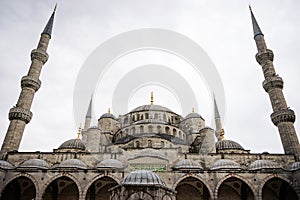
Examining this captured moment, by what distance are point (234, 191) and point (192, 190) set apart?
2965 millimetres

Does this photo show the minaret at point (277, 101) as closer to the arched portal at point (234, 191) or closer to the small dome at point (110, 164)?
the arched portal at point (234, 191)

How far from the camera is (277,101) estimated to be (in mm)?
21438

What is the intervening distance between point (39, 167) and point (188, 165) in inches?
395

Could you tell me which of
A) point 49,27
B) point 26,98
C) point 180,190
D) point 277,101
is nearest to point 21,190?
point 26,98

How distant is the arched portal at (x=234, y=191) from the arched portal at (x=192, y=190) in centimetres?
124

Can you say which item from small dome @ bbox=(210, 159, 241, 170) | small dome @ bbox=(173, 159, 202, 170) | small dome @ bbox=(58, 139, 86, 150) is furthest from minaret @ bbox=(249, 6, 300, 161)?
small dome @ bbox=(58, 139, 86, 150)

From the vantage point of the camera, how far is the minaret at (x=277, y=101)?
19.3 metres

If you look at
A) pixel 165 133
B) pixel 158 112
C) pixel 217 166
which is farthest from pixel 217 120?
pixel 217 166

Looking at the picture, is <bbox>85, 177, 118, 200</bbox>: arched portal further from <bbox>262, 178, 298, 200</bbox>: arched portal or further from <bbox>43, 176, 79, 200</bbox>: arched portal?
<bbox>262, 178, 298, 200</bbox>: arched portal

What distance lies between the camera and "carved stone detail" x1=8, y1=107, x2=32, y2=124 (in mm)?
20031

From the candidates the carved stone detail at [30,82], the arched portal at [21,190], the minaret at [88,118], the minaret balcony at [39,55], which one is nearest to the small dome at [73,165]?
the arched portal at [21,190]

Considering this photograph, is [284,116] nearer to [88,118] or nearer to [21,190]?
[21,190]

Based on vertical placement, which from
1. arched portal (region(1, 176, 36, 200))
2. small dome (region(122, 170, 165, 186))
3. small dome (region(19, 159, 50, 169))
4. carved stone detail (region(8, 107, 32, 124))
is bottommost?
small dome (region(122, 170, 165, 186))

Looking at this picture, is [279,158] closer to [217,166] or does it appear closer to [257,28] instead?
[217,166]
